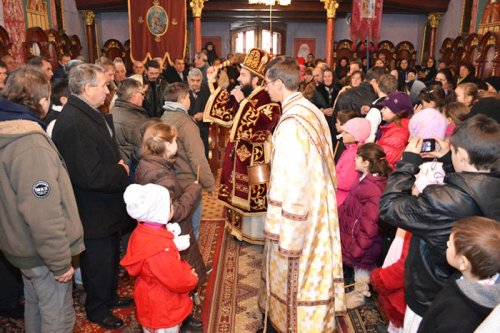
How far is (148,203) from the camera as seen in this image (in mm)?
2221

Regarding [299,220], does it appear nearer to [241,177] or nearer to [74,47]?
[241,177]

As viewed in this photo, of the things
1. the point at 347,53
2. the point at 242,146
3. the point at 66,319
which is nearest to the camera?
the point at 66,319

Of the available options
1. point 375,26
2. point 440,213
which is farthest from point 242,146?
point 375,26

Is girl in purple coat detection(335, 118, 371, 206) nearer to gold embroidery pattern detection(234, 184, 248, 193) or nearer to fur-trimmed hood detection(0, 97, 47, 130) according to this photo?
gold embroidery pattern detection(234, 184, 248, 193)

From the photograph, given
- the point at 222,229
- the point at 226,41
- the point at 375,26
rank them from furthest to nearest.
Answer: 1. the point at 226,41
2. the point at 375,26
3. the point at 222,229

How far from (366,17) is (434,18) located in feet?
20.5

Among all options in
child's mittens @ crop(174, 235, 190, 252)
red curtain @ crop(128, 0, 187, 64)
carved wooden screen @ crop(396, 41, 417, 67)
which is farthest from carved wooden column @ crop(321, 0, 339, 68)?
child's mittens @ crop(174, 235, 190, 252)

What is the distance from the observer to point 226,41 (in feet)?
54.1

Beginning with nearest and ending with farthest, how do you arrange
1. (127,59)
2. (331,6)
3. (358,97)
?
(358,97), (331,6), (127,59)

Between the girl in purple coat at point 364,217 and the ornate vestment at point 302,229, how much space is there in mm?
553

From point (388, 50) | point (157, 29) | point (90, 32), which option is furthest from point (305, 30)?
point (157, 29)

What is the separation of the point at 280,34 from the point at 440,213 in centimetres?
1570

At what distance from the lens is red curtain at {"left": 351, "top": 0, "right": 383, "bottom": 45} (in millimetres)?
9758

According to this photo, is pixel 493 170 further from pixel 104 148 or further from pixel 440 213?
pixel 104 148
